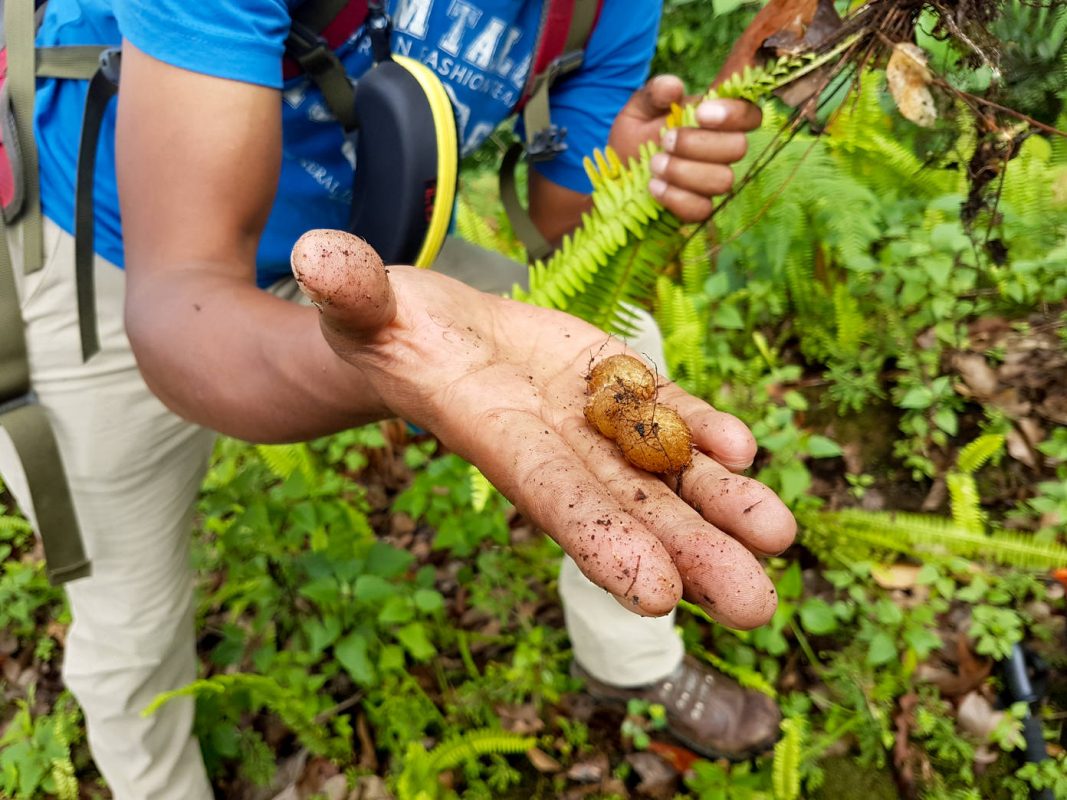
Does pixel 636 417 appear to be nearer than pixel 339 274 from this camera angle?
No

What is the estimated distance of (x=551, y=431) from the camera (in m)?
1.83

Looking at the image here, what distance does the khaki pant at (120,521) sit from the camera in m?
2.71

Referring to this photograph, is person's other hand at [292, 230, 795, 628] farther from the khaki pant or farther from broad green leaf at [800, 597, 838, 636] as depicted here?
broad green leaf at [800, 597, 838, 636]

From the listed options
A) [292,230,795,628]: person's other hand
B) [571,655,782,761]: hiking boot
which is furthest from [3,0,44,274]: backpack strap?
[571,655,782,761]: hiking boot

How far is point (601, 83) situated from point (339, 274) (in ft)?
8.04

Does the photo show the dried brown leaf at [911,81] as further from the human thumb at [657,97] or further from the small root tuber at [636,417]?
the small root tuber at [636,417]

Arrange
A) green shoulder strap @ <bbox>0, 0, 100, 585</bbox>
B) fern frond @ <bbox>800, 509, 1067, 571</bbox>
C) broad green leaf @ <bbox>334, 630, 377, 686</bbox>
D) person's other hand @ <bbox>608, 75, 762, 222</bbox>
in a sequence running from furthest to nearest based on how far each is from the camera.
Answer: fern frond @ <bbox>800, 509, 1067, 571</bbox>, broad green leaf @ <bbox>334, 630, 377, 686</bbox>, person's other hand @ <bbox>608, 75, 762, 222</bbox>, green shoulder strap @ <bbox>0, 0, 100, 585</bbox>

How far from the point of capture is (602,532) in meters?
1.50

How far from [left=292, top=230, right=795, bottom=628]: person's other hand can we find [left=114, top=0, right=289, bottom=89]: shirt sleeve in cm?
84

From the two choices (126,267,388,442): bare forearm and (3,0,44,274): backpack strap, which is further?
(3,0,44,274): backpack strap

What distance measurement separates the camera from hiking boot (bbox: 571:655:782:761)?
3.39 m

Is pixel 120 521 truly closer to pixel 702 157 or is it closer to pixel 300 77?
pixel 300 77

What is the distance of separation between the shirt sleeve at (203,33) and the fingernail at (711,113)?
1.44 m

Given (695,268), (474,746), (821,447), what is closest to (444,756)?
(474,746)
